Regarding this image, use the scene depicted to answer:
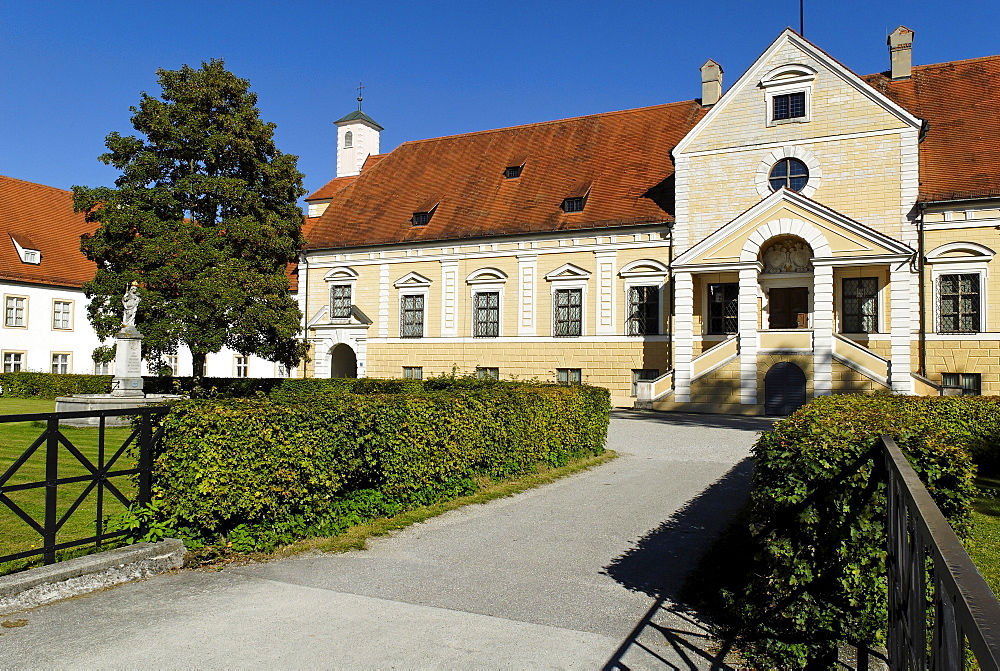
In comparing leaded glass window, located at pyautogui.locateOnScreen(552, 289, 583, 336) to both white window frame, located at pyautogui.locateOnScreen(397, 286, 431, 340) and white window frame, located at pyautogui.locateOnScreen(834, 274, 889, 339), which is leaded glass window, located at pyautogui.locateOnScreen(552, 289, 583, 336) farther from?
white window frame, located at pyautogui.locateOnScreen(834, 274, 889, 339)

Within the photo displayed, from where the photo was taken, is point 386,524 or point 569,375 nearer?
point 386,524

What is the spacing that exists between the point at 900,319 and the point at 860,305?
176 centimetres

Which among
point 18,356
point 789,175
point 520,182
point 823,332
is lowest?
point 18,356

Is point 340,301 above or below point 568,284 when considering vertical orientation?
below

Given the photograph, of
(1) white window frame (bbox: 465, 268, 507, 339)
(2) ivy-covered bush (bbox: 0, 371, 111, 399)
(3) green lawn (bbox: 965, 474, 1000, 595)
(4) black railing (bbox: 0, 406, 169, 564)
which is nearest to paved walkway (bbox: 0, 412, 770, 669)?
(4) black railing (bbox: 0, 406, 169, 564)

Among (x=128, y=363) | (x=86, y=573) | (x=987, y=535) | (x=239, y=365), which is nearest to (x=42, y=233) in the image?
(x=239, y=365)

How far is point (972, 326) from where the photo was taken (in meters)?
25.2

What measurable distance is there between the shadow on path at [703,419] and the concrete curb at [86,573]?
1713 cm

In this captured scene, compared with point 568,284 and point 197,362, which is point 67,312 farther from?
point 568,284

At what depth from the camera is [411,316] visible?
115 feet

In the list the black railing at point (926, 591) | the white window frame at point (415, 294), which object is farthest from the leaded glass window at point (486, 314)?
the black railing at point (926, 591)

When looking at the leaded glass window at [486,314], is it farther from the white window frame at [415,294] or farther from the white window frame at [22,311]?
the white window frame at [22,311]

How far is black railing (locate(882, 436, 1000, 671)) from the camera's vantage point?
1.88 m

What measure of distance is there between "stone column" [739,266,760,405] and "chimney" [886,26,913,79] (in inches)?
439
